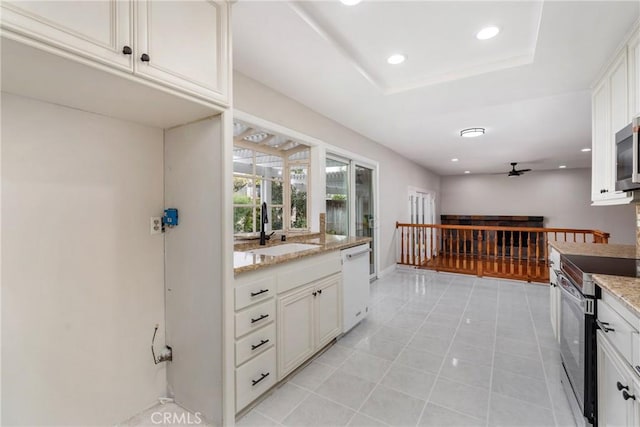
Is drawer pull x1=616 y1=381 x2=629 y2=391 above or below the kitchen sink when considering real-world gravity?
below

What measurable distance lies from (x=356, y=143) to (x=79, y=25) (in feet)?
12.0

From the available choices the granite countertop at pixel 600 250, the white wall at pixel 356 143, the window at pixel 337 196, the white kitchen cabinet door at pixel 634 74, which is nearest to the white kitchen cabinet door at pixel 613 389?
the granite countertop at pixel 600 250

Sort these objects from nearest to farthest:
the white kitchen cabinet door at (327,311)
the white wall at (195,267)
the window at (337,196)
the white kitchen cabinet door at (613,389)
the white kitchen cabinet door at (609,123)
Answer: the white kitchen cabinet door at (613,389) < the white wall at (195,267) < the white kitchen cabinet door at (609,123) < the white kitchen cabinet door at (327,311) < the window at (337,196)

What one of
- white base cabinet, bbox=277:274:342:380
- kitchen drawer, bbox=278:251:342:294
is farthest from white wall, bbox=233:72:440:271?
white base cabinet, bbox=277:274:342:380

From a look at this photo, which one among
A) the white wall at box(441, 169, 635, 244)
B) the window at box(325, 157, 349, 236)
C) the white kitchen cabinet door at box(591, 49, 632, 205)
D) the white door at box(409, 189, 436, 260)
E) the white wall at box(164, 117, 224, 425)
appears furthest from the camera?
the white wall at box(441, 169, 635, 244)

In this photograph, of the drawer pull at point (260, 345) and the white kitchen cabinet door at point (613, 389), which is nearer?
the white kitchen cabinet door at point (613, 389)

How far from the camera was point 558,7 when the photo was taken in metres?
1.61

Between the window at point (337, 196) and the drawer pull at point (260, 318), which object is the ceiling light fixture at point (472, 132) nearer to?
the window at point (337, 196)

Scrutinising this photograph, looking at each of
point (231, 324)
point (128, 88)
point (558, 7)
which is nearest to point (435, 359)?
point (231, 324)

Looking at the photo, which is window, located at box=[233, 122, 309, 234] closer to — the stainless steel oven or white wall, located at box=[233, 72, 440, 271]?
white wall, located at box=[233, 72, 440, 271]

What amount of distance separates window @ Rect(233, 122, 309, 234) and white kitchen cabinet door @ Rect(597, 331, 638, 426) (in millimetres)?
2569

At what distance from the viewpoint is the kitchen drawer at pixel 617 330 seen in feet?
3.58

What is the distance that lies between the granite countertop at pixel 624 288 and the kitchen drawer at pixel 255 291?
66.4 inches

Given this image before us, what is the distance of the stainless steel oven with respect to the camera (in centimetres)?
144
